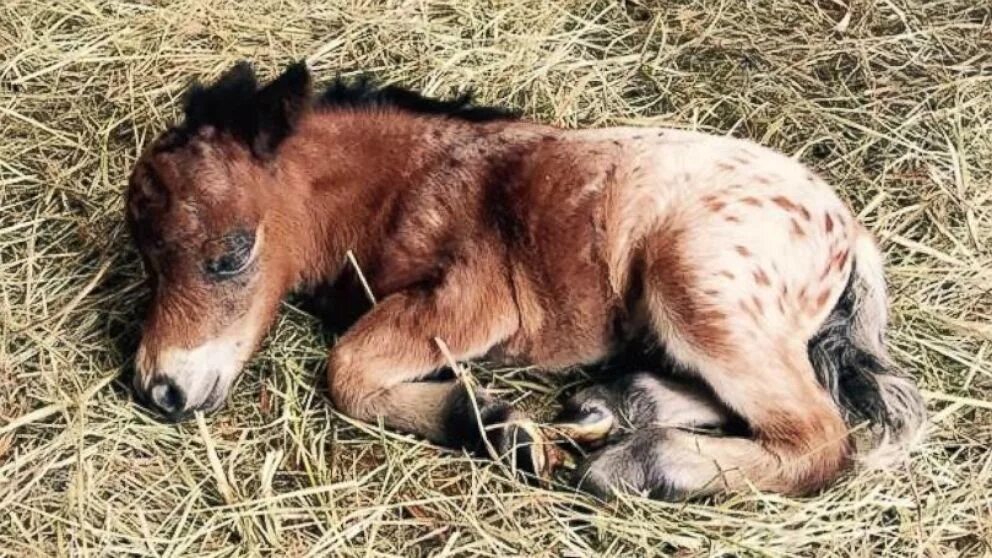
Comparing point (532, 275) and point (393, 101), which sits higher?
point (393, 101)

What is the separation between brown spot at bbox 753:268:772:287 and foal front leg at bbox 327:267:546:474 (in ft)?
2.49

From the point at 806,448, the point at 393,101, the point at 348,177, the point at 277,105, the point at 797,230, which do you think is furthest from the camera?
the point at 393,101

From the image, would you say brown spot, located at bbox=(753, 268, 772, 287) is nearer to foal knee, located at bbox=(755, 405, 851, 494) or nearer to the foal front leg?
foal knee, located at bbox=(755, 405, 851, 494)

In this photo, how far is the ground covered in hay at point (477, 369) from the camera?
366 cm

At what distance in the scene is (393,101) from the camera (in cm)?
439

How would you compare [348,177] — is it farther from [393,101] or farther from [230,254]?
[230,254]

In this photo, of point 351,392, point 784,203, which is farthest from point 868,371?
point 351,392

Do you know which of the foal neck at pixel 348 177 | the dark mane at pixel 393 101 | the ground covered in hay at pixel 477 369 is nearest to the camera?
the ground covered in hay at pixel 477 369

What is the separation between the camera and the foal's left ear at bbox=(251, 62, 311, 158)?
13.3 feet

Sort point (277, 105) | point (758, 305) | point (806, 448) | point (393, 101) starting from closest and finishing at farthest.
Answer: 1. point (806, 448)
2. point (758, 305)
3. point (277, 105)
4. point (393, 101)

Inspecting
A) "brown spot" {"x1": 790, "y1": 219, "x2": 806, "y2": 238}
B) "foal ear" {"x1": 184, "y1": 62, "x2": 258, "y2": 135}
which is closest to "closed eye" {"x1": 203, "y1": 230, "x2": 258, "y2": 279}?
"foal ear" {"x1": 184, "y1": 62, "x2": 258, "y2": 135}

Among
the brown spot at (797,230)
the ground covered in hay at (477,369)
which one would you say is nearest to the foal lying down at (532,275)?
the brown spot at (797,230)

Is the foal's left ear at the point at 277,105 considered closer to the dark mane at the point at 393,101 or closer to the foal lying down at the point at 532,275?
the foal lying down at the point at 532,275

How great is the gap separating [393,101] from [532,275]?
2.59 feet
